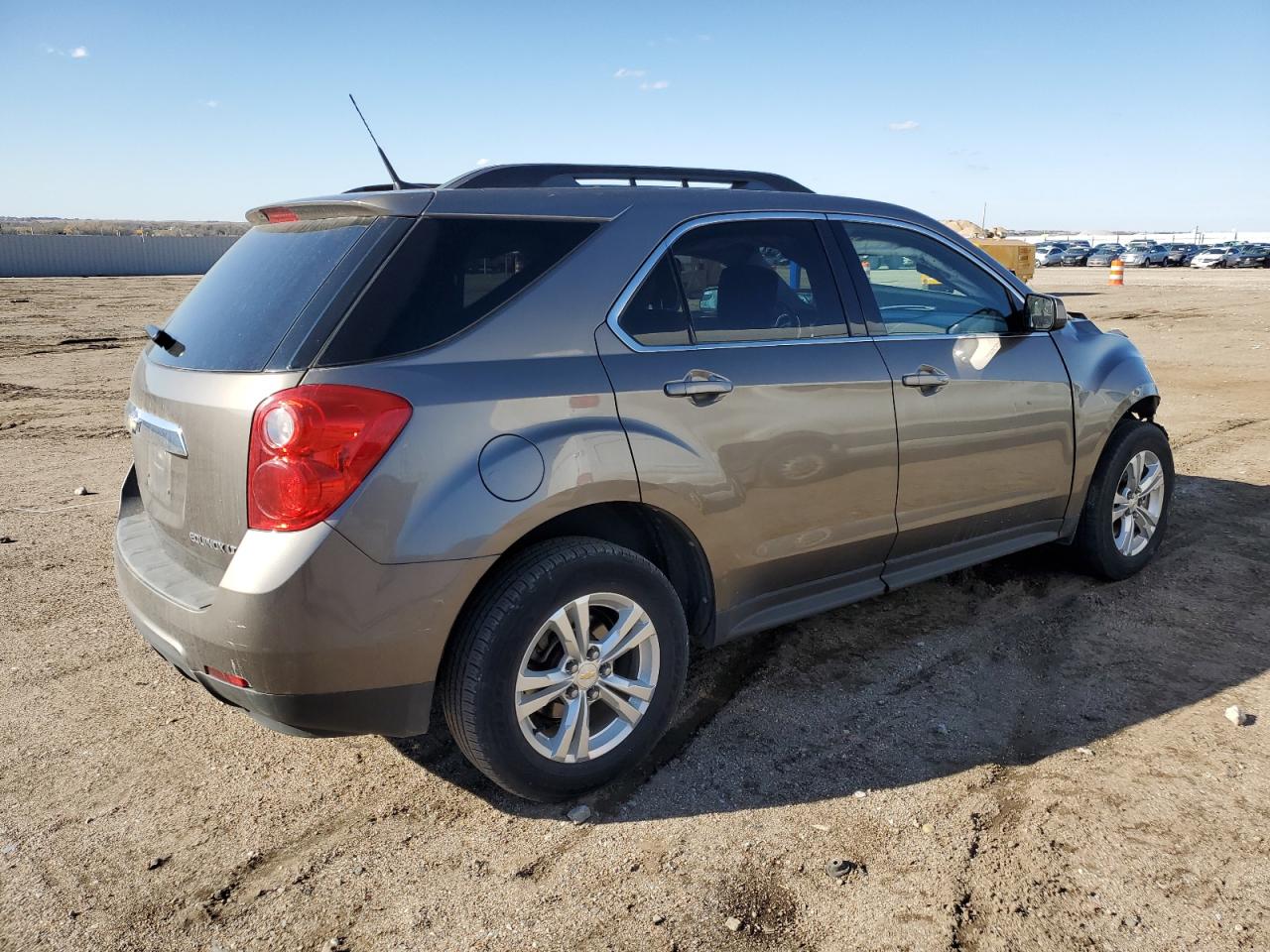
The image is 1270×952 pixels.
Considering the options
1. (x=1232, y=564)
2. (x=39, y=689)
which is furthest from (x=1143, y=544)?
(x=39, y=689)

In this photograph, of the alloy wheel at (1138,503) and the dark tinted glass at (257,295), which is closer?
the dark tinted glass at (257,295)

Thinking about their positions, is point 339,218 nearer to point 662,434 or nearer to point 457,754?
point 662,434

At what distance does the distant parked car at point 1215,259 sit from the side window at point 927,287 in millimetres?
57975

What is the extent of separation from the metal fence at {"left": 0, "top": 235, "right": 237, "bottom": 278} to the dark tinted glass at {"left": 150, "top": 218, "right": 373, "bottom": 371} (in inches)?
1486

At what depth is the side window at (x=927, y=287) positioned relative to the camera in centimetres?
405

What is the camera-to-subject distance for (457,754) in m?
3.51

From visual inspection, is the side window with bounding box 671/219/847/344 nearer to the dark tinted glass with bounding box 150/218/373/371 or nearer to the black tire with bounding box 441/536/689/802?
the black tire with bounding box 441/536/689/802

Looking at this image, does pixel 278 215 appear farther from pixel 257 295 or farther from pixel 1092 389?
pixel 1092 389

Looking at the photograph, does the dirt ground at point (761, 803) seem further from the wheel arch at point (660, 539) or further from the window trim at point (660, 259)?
the window trim at point (660, 259)

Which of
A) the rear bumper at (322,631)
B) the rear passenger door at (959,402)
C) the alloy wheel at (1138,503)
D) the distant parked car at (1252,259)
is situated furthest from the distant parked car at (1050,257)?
the rear bumper at (322,631)

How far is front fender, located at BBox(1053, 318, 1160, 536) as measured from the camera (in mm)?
4672

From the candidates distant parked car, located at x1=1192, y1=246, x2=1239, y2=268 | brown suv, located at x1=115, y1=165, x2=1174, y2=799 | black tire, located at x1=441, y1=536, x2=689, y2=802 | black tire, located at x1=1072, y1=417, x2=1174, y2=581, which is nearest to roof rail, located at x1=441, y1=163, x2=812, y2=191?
brown suv, located at x1=115, y1=165, x2=1174, y2=799

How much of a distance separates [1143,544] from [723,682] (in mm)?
2539

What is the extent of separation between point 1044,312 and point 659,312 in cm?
208
